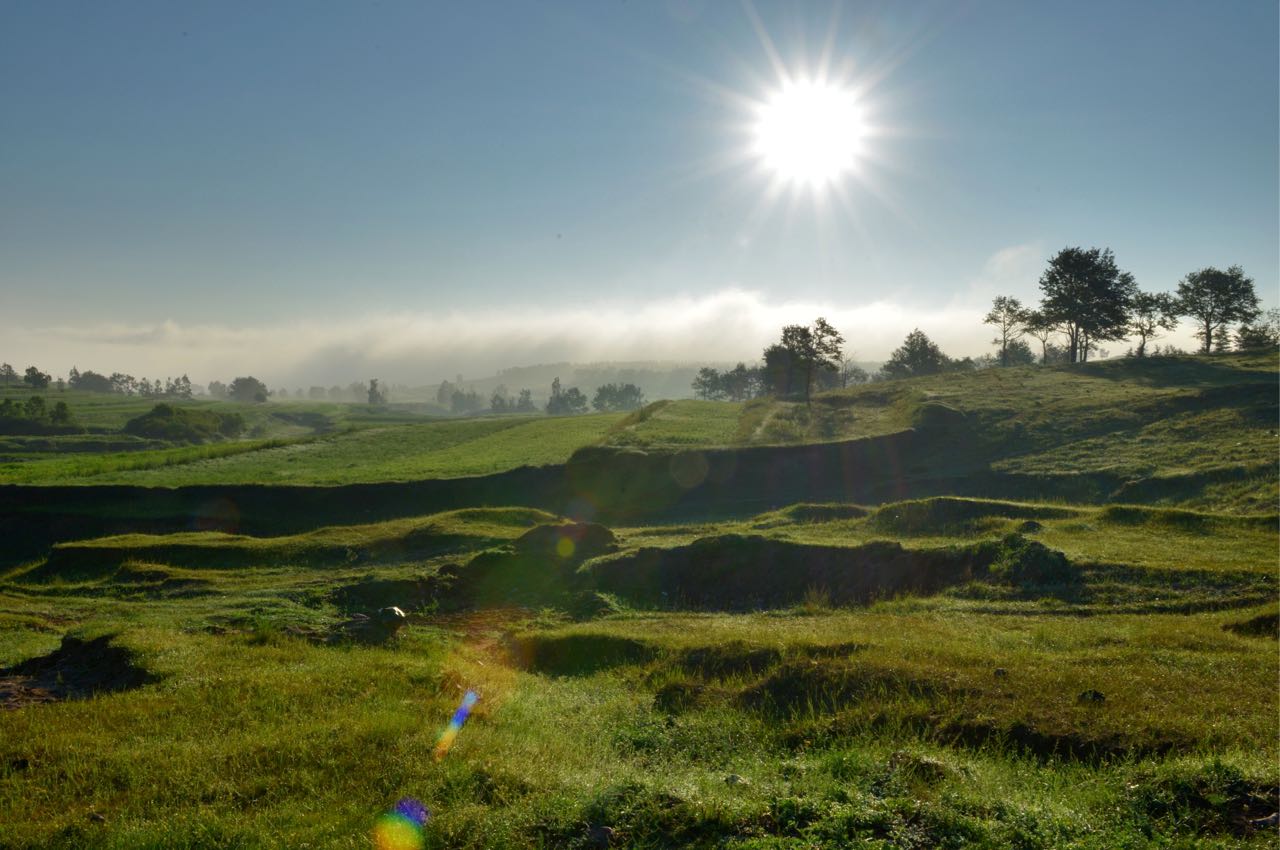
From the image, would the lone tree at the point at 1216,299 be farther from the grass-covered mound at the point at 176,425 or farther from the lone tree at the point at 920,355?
the grass-covered mound at the point at 176,425

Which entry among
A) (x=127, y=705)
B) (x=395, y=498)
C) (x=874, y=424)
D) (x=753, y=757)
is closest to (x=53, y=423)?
(x=395, y=498)

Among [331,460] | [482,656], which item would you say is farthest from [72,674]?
[331,460]

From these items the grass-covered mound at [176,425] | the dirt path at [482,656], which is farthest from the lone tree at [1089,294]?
the grass-covered mound at [176,425]

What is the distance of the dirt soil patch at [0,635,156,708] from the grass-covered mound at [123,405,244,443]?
13038 centimetres

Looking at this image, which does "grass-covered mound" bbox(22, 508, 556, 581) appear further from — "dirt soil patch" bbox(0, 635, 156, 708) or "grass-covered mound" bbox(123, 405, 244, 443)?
"grass-covered mound" bbox(123, 405, 244, 443)

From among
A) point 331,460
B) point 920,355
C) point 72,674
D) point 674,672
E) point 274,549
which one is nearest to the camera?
point 674,672

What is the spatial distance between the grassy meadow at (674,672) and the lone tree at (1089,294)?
48370mm

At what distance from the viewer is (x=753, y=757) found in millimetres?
9812

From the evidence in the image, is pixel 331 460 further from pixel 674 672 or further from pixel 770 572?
pixel 674 672

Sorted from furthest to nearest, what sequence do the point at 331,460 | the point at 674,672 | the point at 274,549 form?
the point at 331,460 → the point at 274,549 → the point at 674,672

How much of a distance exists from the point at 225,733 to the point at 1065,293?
97378 mm

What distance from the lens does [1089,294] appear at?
274ft

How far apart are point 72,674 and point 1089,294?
97874mm

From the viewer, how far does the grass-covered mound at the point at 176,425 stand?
126625 mm
